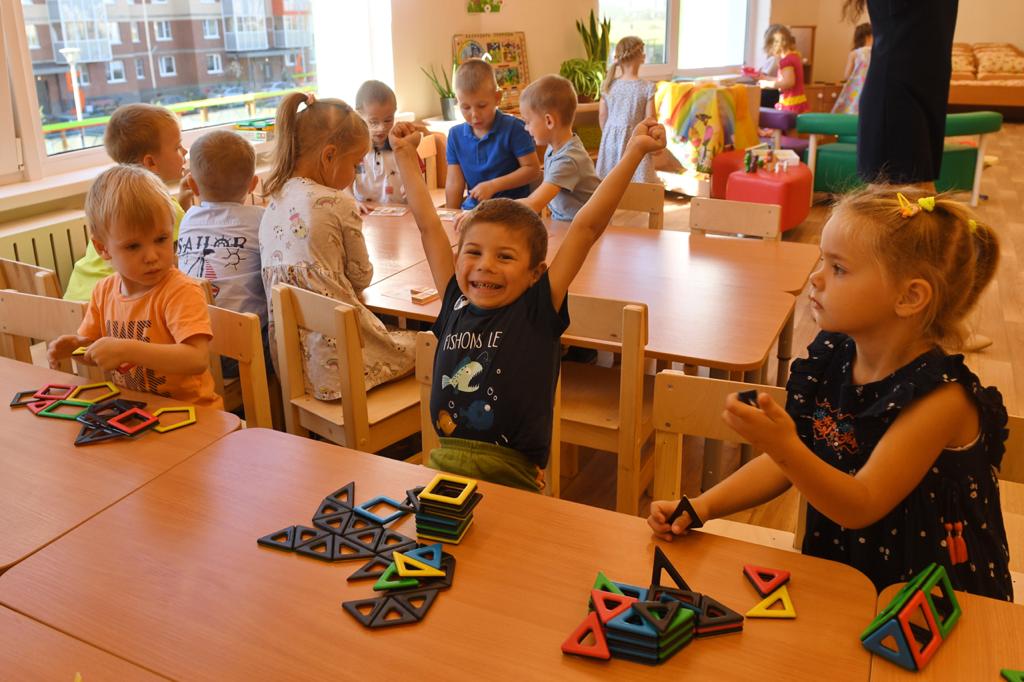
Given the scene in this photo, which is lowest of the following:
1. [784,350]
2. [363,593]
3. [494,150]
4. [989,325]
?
[989,325]

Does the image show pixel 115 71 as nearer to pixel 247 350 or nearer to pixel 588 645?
pixel 247 350

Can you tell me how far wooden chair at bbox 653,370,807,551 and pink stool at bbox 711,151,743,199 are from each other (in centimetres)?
504

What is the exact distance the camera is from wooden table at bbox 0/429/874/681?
39.8 inches

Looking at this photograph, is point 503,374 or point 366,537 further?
point 503,374

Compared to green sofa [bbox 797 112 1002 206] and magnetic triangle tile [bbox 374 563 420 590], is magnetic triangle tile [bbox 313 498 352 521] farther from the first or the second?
green sofa [bbox 797 112 1002 206]

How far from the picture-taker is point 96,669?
1016mm

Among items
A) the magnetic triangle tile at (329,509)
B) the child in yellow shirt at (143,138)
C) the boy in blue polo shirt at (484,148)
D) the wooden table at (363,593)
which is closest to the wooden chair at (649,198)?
the boy in blue polo shirt at (484,148)

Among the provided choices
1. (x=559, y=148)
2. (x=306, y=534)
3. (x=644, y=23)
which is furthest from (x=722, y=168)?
(x=306, y=534)

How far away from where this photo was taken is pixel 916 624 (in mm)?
1045

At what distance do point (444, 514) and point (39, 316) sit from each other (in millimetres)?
1391

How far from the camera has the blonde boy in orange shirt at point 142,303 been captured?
1838 mm

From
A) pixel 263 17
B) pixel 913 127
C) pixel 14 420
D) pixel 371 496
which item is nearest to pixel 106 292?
pixel 14 420

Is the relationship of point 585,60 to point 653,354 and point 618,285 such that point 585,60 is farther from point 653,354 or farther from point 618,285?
point 653,354

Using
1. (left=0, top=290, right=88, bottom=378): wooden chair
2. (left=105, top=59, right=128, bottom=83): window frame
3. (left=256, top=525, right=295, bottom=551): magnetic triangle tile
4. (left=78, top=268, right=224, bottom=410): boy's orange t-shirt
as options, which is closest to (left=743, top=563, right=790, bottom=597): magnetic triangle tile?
(left=256, top=525, right=295, bottom=551): magnetic triangle tile
